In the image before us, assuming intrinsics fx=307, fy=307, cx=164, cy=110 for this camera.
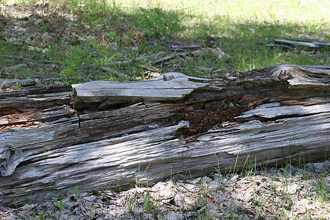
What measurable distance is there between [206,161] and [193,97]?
2.30 feet

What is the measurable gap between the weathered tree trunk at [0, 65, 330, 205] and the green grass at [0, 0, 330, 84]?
1.63 metres

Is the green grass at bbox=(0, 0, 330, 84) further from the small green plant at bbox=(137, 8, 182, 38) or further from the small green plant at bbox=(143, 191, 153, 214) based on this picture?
the small green plant at bbox=(143, 191, 153, 214)

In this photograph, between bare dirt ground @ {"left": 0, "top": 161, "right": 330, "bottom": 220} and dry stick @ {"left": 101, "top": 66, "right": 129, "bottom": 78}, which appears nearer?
bare dirt ground @ {"left": 0, "top": 161, "right": 330, "bottom": 220}

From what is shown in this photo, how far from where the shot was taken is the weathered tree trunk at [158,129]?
110 inches

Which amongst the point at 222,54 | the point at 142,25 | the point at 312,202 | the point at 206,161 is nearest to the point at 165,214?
the point at 206,161

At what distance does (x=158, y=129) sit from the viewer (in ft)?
10.3

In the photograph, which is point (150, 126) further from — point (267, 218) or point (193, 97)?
point (267, 218)

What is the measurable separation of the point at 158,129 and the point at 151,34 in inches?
158

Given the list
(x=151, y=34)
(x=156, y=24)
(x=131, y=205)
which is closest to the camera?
(x=131, y=205)

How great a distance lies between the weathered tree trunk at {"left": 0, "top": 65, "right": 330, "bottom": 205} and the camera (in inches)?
110

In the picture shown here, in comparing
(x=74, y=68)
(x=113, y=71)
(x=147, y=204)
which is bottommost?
(x=147, y=204)

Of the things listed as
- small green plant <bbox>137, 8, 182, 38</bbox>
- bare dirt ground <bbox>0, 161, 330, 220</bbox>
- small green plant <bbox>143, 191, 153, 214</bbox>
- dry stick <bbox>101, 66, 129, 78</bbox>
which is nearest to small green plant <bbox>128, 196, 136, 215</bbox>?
bare dirt ground <bbox>0, 161, 330, 220</bbox>

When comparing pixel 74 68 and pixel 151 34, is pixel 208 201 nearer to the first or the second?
pixel 74 68

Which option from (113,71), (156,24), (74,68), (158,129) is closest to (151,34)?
(156,24)
